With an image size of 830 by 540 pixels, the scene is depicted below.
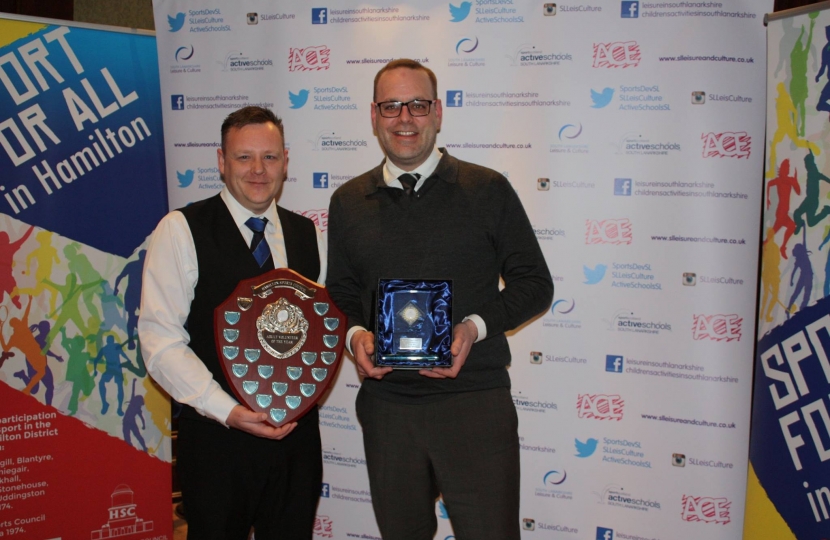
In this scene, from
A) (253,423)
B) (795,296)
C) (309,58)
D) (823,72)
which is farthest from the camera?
(309,58)

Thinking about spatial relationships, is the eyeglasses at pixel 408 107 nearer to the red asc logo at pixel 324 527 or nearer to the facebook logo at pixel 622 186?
the facebook logo at pixel 622 186

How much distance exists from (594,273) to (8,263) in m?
2.77

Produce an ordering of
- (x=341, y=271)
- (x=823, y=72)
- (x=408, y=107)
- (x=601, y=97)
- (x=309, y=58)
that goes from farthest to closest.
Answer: (x=309, y=58), (x=601, y=97), (x=823, y=72), (x=341, y=271), (x=408, y=107)

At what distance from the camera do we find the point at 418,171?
84.4 inches

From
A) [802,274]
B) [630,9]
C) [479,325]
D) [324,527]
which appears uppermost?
[630,9]

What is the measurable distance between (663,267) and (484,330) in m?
1.35

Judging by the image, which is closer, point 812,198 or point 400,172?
point 400,172

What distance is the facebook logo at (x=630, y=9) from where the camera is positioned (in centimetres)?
288

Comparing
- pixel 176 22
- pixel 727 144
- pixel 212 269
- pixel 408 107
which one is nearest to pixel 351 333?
pixel 212 269

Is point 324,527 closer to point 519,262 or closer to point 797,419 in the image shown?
point 519,262

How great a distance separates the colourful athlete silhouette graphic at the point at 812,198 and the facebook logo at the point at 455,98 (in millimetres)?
1495

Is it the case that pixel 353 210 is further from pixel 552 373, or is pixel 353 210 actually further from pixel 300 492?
pixel 552 373

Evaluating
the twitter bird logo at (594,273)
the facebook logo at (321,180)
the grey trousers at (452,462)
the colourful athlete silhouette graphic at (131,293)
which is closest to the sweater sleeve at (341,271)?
the grey trousers at (452,462)

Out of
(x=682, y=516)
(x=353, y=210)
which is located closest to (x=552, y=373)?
(x=682, y=516)
